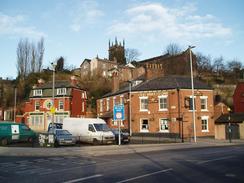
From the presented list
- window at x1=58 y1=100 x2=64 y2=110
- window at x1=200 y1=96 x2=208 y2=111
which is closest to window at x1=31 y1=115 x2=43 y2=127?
window at x1=58 y1=100 x2=64 y2=110

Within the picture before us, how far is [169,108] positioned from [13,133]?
22350 millimetres

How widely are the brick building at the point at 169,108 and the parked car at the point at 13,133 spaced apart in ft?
59.5

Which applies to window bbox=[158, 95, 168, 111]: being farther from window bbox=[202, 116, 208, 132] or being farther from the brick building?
window bbox=[202, 116, 208, 132]

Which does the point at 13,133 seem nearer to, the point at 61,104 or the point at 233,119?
the point at 61,104

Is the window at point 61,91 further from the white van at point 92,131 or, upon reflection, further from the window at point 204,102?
the window at point 204,102

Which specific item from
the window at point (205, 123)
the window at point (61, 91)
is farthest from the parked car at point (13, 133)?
the window at point (61, 91)

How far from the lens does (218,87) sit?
7725 cm

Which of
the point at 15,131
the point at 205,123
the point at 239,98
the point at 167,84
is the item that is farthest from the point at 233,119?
the point at 15,131

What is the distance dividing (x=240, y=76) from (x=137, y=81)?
1688 inches

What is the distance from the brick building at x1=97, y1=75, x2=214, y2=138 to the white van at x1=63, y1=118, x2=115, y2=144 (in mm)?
13534

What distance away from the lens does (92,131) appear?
105 ft

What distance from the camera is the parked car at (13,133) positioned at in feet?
99.5

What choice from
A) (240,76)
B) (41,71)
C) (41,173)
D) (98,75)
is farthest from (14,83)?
(41,173)

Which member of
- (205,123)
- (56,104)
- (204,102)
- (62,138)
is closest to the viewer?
(62,138)
